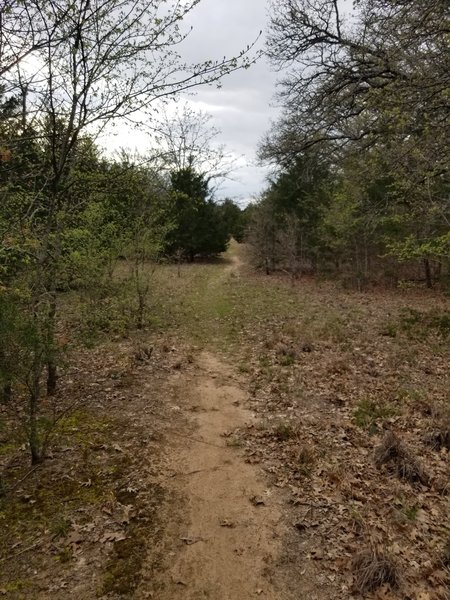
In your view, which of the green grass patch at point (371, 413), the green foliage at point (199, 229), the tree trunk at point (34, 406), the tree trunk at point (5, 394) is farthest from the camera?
the green foliage at point (199, 229)

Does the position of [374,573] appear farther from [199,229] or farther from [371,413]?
[199,229]

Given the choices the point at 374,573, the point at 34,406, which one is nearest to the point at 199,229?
the point at 34,406

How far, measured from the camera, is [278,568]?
378cm

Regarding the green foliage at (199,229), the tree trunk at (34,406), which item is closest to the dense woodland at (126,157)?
the tree trunk at (34,406)

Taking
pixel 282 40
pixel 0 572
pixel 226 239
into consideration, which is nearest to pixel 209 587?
pixel 0 572

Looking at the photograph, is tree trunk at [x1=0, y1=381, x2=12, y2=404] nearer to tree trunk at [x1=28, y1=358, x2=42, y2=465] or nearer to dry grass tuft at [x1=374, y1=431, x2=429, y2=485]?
tree trunk at [x1=28, y1=358, x2=42, y2=465]

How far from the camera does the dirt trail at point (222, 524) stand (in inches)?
141

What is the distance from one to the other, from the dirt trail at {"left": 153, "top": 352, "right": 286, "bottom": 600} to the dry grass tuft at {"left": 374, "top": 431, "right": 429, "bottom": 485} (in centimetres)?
154

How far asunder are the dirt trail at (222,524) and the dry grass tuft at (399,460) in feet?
5.05

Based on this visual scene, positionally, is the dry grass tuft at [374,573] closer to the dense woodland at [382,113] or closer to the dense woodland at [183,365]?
the dense woodland at [183,365]

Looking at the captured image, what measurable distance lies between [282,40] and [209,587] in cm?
1059

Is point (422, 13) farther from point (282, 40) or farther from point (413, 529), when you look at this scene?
point (413, 529)

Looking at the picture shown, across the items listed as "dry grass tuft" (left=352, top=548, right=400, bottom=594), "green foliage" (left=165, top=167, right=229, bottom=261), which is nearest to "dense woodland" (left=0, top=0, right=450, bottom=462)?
"dry grass tuft" (left=352, top=548, right=400, bottom=594)

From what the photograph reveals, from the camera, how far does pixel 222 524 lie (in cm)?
432
